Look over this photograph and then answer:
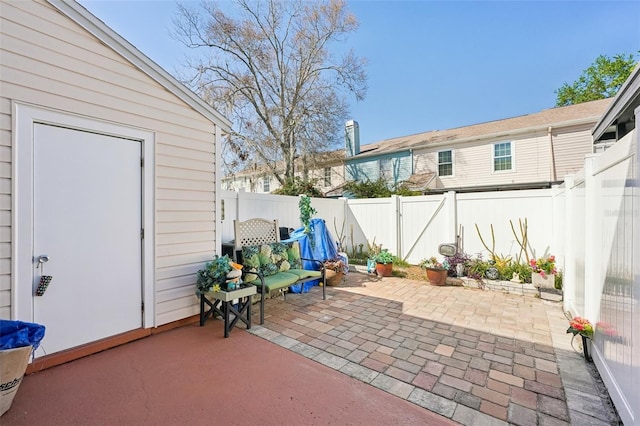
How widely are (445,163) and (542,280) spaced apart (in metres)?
8.13

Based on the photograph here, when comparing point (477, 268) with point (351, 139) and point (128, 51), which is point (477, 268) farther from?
point (351, 139)

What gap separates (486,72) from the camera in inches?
363

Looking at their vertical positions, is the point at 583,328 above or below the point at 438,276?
above

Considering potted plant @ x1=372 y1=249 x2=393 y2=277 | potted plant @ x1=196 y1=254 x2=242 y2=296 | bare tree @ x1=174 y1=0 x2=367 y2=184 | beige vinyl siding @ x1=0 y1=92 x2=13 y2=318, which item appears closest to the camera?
beige vinyl siding @ x1=0 y1=92 x2=13 y2=318

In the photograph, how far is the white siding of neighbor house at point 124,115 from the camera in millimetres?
2342

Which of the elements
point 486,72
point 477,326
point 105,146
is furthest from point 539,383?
point 486,72

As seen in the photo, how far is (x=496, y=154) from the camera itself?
1084 cm

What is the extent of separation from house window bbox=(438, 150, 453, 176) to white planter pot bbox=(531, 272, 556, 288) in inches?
306

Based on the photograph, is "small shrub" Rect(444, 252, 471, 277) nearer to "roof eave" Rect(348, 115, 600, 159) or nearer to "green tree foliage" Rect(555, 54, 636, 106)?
"roof eave" Rect(348, 115, 600, 159)

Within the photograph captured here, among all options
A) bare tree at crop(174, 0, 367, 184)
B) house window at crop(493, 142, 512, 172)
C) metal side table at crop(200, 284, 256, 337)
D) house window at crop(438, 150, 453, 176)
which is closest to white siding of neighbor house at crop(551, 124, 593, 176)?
house window at crop(493, 142, 512, 172)

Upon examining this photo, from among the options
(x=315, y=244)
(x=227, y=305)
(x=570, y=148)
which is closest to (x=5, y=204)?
(x=227, y=305)

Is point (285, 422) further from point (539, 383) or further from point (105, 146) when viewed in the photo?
point (105, 146)

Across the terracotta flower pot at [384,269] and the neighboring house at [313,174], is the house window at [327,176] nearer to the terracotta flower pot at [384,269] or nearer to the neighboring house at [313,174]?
the neighboring house at [313,174]

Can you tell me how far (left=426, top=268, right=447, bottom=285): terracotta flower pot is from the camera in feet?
17.6
